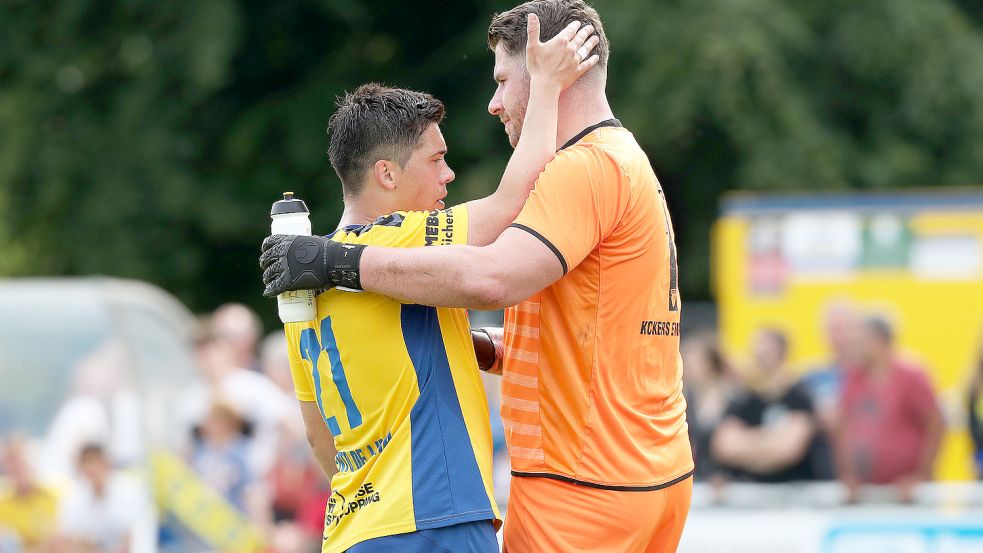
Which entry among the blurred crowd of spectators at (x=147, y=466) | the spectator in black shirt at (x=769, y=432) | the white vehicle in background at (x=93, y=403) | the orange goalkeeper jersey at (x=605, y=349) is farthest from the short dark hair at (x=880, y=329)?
the orange goalkeeper jersey at (x=605, y=349)

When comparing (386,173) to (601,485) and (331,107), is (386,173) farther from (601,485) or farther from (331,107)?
(331,107)

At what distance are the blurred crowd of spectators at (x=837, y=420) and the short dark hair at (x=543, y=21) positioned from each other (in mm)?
5608

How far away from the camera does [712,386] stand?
9312mm

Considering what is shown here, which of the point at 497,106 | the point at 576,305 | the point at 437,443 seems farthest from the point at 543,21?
the point at 437,443

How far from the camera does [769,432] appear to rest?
8.68 m

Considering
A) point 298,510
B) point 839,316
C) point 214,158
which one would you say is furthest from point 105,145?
point 839,316

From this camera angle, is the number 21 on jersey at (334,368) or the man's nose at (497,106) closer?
the number 21 on jersey at (334,368)

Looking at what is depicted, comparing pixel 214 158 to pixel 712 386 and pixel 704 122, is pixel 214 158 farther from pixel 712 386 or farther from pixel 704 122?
pixel 712 386

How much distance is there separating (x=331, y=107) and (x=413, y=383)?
11907 mm

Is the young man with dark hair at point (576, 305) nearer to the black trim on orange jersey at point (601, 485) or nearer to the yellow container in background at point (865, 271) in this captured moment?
the black trim on orange jersey at point (601, 485)

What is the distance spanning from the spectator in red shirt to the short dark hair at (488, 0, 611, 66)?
592cm

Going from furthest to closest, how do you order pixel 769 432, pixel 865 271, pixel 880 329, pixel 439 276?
pixel 865 271 < pixel 880 329 < pixel 769 432 < pixel 439 276

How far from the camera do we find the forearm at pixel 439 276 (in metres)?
3.11

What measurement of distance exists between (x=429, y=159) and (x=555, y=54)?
1.39 feet
